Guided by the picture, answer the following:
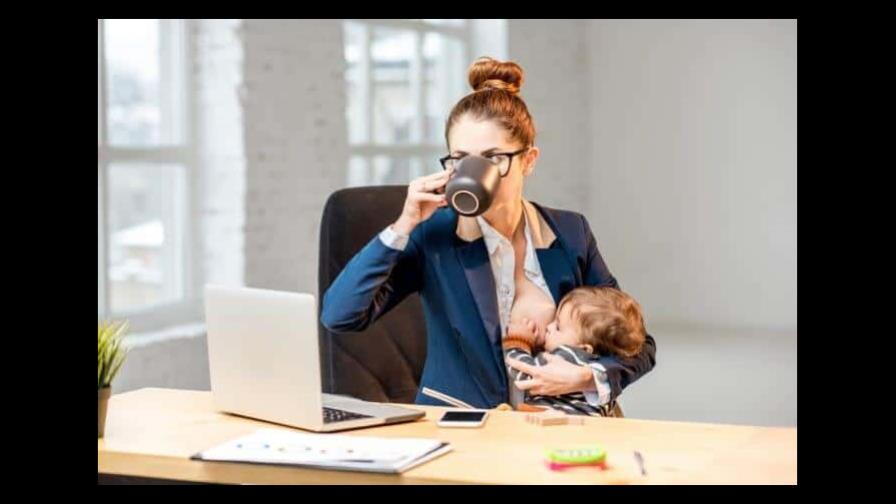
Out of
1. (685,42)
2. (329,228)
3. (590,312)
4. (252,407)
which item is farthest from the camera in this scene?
(685,42)

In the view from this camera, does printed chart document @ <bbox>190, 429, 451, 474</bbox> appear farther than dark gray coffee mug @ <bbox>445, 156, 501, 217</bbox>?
No

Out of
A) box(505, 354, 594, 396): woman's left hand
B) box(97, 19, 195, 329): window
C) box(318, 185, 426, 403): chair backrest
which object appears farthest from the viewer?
box(97, 19, 195, 329): window

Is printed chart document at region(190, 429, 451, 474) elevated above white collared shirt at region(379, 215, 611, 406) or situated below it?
below

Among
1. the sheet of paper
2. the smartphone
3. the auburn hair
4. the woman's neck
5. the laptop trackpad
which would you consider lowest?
the sheet of paper

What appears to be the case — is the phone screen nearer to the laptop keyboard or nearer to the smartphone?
the smartphone

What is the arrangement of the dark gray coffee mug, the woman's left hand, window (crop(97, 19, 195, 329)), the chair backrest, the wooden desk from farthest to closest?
window (crop(97, 19, 195, 329)) → the chair backrest → the woman's left hand → the dark gray coffee mug → the wooden desk

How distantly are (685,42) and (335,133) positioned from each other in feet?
11.3

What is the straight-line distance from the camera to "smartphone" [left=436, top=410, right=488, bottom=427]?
6.78 ft

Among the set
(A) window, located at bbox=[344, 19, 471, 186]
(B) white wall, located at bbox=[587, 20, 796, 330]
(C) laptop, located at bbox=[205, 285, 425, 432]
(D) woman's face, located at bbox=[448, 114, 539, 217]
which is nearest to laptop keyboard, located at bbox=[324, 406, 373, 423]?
(C) laptop, located at bbox=[205, 285, 425, 432]

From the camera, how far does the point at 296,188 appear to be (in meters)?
5.48

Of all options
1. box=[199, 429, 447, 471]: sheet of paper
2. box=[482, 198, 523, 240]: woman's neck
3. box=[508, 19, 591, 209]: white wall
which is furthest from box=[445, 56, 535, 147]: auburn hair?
box=[508, 19, 591, 209]: white wall

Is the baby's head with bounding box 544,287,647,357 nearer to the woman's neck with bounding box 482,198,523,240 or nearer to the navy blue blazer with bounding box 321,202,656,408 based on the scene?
the navy blue blazer with bounding box 321,202,656,408
